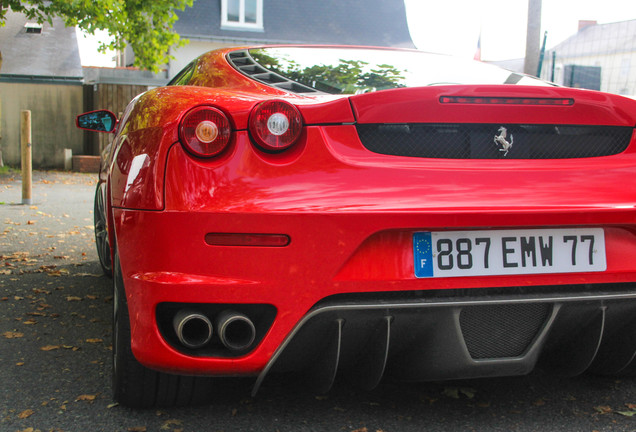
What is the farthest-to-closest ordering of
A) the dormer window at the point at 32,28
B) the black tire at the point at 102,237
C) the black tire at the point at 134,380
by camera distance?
the dormer window at the point at 32,28 → the black tire at the point at 102,237 → the black tire at the point at 134,380


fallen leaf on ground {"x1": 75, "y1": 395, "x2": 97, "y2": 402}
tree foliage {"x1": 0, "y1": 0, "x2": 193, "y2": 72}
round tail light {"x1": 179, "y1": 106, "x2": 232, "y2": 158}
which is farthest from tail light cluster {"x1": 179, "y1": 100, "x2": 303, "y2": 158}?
tree foliage {"x1": 0, "y1": 0, "x2": 193, "y2": 72}

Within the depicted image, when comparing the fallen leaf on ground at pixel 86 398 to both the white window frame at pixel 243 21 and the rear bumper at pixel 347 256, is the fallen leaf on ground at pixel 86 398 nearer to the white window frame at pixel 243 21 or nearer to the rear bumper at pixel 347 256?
the rear bumper at pixel 347 256

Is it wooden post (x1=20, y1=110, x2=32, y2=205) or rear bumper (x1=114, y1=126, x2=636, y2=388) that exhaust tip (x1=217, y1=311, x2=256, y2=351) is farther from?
wooden post (x1=20, y1=110, x2=32, y2=205)

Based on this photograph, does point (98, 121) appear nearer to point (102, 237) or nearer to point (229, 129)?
point (102, 237)

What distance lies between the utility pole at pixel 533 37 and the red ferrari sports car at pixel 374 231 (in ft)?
27.2

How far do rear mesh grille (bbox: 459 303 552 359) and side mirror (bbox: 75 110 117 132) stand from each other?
9.55ft

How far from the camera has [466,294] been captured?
2.15m

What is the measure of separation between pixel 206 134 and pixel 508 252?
96 centimetres

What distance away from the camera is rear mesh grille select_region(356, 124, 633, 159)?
85.3 inches

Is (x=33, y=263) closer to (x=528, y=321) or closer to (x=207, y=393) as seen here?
(x=207, y=393)

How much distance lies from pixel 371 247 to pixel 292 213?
0.83 feet

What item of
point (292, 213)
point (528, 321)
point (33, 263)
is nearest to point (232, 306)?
point (292, 213)

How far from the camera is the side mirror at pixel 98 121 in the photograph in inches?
174

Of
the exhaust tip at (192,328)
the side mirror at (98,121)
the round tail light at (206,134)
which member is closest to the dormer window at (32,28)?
the side mirror at (98,121)
